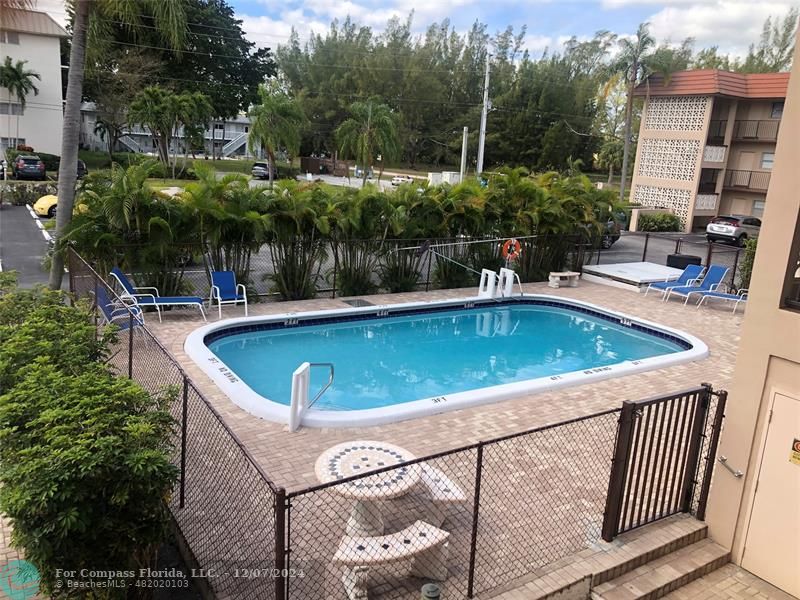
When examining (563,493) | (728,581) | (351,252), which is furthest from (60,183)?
(728,581)

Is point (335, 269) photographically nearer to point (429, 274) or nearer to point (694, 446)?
point (429, 274)

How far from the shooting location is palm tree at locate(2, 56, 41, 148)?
38.0 m

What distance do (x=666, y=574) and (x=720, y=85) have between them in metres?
32.0

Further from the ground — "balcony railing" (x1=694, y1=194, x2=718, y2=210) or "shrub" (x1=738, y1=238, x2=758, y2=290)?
"balcony railing" (x1=694, y1=194, x2=718, y2=210)

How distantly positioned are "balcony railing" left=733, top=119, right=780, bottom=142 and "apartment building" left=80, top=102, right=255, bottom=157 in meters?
34.3

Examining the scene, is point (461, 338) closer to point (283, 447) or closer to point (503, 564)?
point (283, 447)

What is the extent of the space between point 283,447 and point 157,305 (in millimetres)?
5784

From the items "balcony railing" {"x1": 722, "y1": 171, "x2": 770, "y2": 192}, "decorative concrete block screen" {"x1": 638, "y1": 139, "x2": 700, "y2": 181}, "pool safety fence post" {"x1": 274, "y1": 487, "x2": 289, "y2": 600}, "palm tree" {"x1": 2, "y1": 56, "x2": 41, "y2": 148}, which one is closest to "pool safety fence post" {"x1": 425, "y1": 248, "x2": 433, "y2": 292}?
"pool safety fence post" {"x1": 274, "y1": 487, "x2": 289, "y2": 600}

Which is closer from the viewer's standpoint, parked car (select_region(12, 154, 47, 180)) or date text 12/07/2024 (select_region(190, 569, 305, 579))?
date text 12/07/2024 (select_region(190, 569, 305, 579))

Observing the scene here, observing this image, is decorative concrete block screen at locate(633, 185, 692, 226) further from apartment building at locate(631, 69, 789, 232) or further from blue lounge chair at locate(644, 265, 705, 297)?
blue lounge chair at locate(644, 265, 705, 297)

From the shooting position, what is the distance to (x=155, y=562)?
4.46 metres

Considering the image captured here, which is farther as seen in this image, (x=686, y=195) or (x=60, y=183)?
(x=686, y=195)

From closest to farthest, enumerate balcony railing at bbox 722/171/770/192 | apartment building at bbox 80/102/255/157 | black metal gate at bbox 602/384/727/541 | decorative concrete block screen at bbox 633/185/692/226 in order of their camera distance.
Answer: black metal gate at bbox 602/384/727/541 → balcony railing at bbox 722/171/770/192 → decorative concrete block screen at bbox 633/185/692/226 → apartment building at bbox 80/102/255/157

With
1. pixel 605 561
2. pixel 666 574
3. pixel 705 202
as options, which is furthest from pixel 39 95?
pixel 666 574
